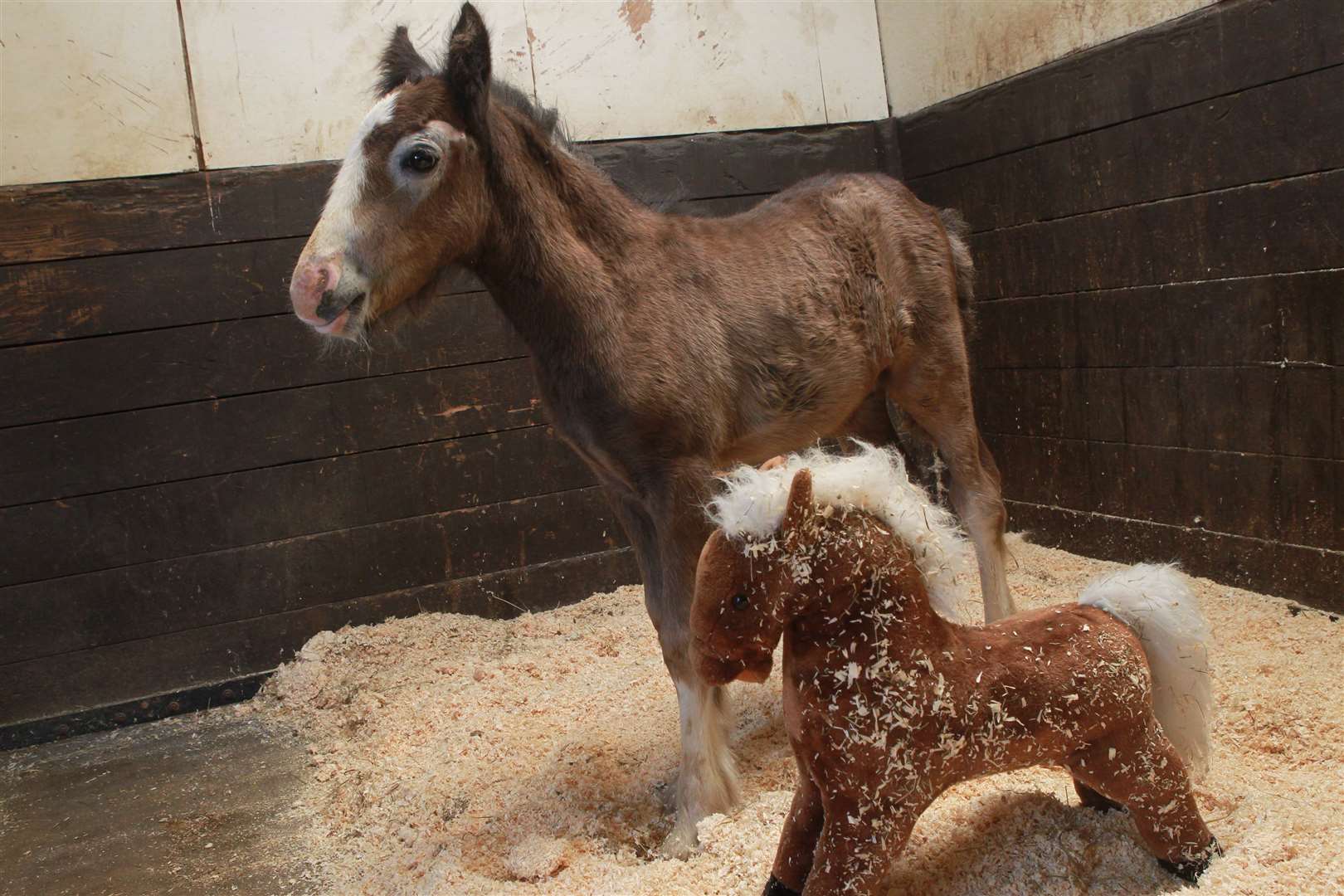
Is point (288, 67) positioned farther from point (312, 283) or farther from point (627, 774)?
point (627, 774)

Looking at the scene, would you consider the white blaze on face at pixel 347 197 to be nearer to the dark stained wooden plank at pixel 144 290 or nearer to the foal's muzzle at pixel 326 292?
the foal's muzzle at pixel 326 292

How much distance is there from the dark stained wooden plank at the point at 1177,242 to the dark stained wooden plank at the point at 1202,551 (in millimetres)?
879

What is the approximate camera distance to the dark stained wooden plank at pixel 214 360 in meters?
3.35

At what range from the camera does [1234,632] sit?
2867 millimetres

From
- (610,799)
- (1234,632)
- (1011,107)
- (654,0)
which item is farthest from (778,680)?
(654,0)

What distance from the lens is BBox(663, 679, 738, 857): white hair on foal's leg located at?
7.22 feet

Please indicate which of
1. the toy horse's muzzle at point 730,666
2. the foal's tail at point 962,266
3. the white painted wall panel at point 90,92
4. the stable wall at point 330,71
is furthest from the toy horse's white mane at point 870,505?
the white painted wall panel at point 90,92

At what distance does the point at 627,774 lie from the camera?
2555mm

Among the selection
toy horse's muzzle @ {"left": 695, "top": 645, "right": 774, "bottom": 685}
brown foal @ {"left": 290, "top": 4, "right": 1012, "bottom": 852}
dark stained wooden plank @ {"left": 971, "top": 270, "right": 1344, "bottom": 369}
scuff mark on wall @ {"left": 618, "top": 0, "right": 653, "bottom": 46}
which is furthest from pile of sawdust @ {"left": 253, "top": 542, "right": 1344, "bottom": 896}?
scuff mark on wall @ {"left": 618, "top": 0, "right": 653, "bottom": 46}

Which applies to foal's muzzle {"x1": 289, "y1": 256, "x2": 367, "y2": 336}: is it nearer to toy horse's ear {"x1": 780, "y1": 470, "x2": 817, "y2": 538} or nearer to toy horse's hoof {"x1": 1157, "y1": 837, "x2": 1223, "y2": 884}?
toy horse's ear {"x1": 780, "y1": 470, "x2": 817, "y2": 538}

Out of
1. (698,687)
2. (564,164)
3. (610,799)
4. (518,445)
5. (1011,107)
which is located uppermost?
(1011,107)

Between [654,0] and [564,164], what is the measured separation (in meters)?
2.00

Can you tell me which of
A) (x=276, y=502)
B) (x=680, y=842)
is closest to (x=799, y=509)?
(x=680, y=842)

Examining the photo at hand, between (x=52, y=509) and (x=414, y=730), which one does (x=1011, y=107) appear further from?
(x=52, y=509)
